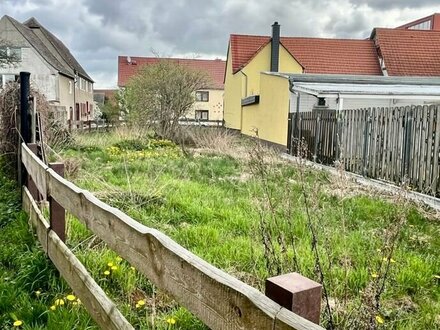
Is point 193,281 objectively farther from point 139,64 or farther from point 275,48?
point 139,64

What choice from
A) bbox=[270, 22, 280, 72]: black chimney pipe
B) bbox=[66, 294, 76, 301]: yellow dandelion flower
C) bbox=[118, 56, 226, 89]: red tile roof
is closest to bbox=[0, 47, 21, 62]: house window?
bbox=[118, 56, 226, 89]: red tile roof

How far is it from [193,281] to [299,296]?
0.52 m

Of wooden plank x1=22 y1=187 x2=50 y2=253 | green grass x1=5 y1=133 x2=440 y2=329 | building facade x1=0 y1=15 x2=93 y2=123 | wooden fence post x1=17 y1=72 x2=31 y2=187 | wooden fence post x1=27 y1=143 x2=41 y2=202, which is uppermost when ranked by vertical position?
building facade x1=0 y1=15 x2=93 y2=123

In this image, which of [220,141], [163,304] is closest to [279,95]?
[220,141]

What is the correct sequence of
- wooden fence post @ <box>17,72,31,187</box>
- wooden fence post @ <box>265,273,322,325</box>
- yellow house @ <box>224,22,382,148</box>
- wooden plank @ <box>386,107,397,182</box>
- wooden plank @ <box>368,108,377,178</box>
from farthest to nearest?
yellow house @ <box>224,22,382,148</box>, wooden plank @ <box>368,108,377,178</box>, wooden plank @ <box>386,107,397,182</box>, wooden fence post @ <box>17,72,31,187</box>, wooden fence post @ <box>265,273,322,325</box>

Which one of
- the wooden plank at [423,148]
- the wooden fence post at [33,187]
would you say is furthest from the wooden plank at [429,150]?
the wooden fence post at [33,187]

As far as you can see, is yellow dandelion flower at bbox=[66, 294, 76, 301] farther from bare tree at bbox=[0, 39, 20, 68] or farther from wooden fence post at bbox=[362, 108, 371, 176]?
bare tree at bbox=[0, 39, 20, 68]

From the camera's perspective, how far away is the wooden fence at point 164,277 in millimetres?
1322

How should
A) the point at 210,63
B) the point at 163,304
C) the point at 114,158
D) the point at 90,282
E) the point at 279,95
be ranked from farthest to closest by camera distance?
the point at 210,63 < the point at 279,95 < the point at 114,158 < the point at 163,304 < the point at 90,282

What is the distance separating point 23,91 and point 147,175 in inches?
128

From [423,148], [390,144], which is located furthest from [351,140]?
[423,148]

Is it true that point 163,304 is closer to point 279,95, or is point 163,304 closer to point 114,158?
point 114,158

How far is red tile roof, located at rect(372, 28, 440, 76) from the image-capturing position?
30.0m

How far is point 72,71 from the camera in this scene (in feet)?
130
